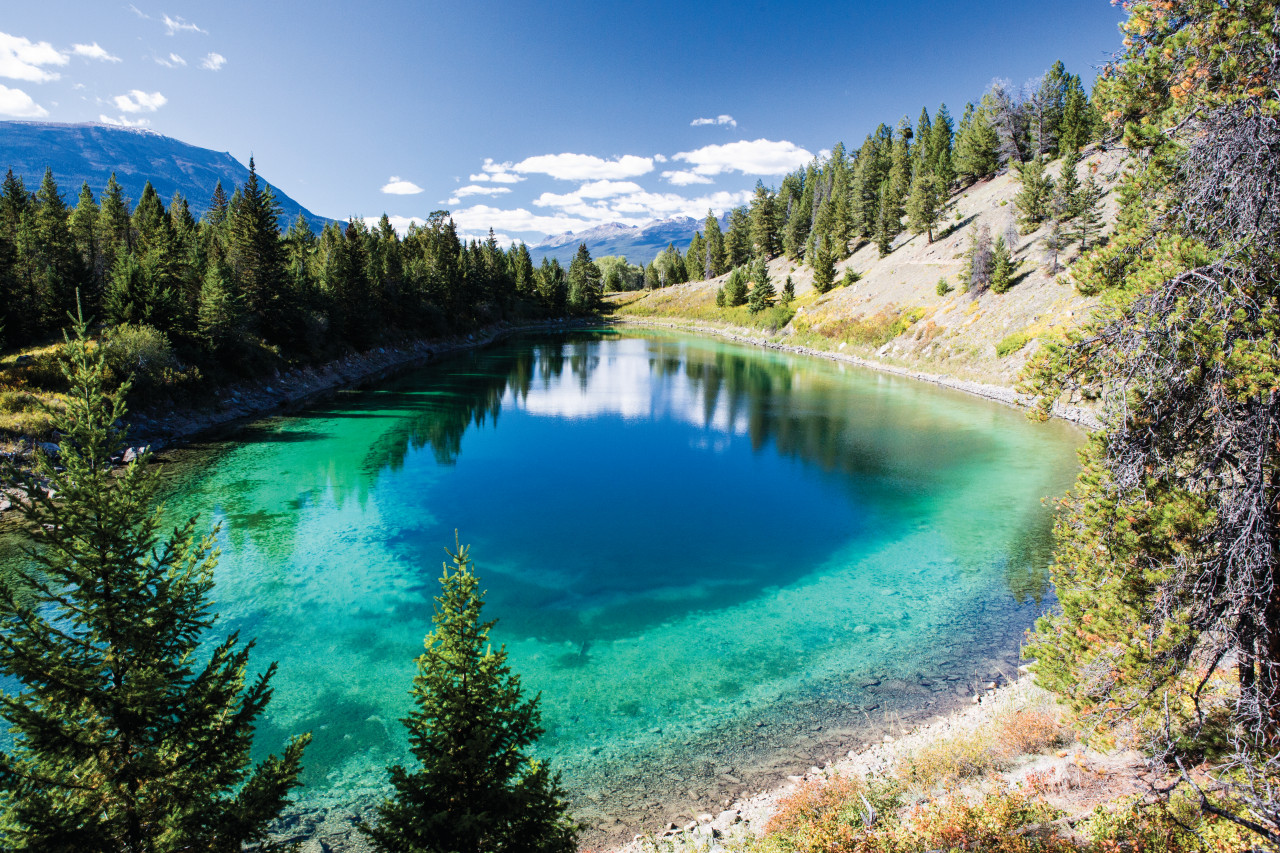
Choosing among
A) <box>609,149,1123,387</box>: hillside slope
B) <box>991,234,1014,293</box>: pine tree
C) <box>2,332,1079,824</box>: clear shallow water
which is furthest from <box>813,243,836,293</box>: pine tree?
<box>2,332,1079,824</box>: clear shallow water

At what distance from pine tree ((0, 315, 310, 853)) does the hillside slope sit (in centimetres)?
3459

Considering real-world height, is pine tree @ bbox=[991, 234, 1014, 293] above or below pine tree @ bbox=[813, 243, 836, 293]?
below

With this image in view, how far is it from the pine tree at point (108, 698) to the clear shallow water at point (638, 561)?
14.0ft

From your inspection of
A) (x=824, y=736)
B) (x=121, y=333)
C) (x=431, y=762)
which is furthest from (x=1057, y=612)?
(x=121, y=333)

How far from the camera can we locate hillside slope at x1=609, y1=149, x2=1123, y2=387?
1919 inches

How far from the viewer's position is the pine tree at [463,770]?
599 cm

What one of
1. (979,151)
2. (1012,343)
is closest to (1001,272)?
(1012,343)

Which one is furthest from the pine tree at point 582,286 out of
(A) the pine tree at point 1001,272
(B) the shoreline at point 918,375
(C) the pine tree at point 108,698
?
(C) the pine tree at point 108,698

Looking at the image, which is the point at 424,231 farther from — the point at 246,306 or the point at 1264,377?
the point at 1264,377

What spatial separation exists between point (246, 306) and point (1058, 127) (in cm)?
→ 9530

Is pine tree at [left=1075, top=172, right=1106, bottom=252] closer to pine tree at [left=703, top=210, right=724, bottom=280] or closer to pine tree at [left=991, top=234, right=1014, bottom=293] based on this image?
pine tree at [left=991, top=234, right=1014, bottom=293]

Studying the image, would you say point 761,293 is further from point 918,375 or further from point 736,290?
point 918,375

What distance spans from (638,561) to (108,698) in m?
14.4

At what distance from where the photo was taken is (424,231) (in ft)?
314
